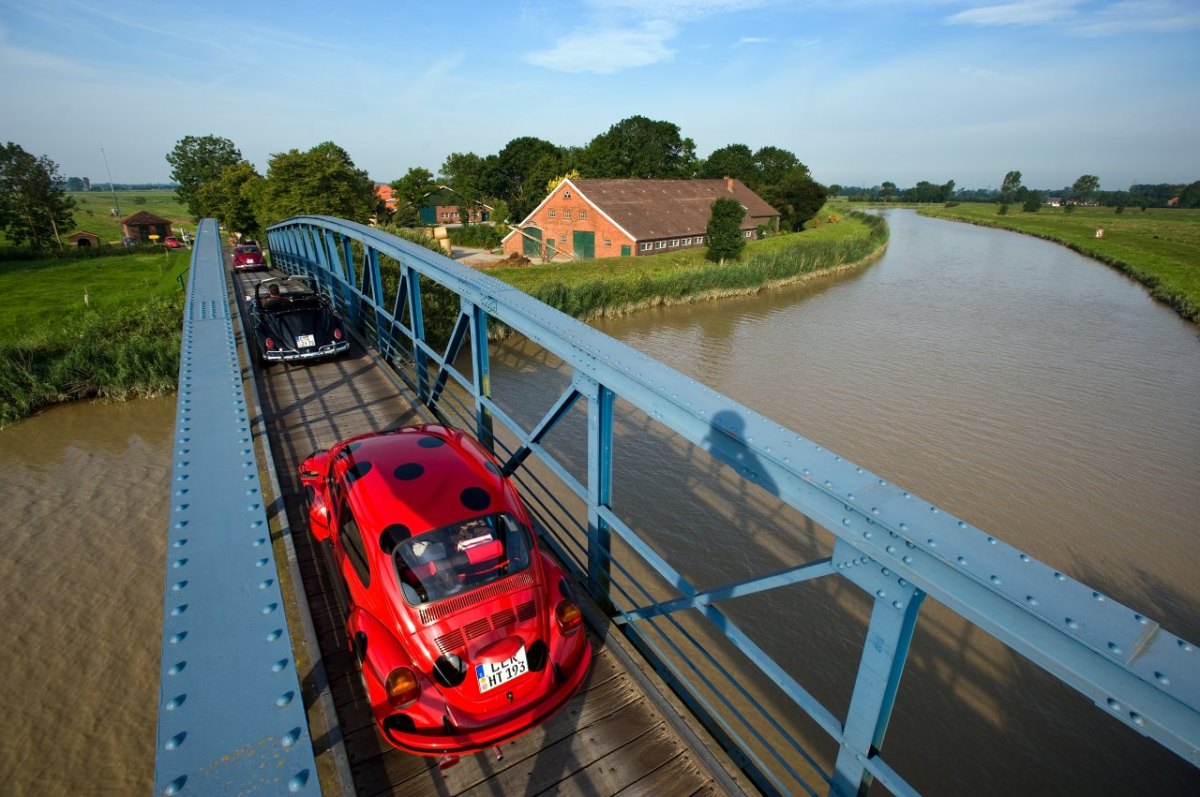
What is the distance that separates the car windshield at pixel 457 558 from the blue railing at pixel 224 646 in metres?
1.04

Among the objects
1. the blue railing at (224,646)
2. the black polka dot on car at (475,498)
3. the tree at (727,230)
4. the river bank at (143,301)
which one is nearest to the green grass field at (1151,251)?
the river bank at (143,301)

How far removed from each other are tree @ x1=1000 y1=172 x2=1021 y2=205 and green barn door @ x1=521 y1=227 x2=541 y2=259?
202591mm

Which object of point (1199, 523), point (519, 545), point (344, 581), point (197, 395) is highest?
point (197, 395)

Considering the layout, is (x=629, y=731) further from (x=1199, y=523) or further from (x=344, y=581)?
(x=1199, y=523)

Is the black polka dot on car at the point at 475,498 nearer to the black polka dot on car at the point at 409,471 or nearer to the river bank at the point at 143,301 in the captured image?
the black polka dot on car at the point at 409,471

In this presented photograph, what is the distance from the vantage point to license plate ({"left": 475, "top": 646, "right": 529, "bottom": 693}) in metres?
3.44

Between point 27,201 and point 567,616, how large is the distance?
198ft

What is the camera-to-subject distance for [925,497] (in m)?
11.2

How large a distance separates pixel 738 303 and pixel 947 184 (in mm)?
208713

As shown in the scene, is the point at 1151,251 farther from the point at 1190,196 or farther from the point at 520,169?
the point at 1190,196

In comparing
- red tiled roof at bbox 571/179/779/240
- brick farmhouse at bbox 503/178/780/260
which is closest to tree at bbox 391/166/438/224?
brick farmhouse at bbox 503/178/780/260

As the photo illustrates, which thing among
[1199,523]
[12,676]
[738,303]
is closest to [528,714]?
[12,676]

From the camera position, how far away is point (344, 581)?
4.32 meters

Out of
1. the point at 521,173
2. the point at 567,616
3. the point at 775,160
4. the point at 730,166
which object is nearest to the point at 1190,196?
the point at 775,160
